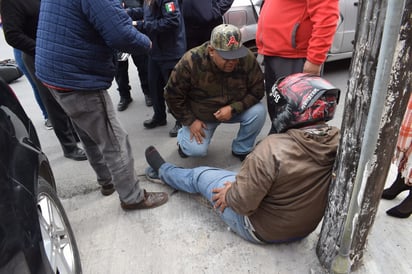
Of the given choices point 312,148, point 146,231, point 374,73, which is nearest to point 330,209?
point 312,148

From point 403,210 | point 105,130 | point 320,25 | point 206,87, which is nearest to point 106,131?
point 105,130

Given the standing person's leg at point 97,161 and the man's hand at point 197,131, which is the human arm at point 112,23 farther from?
the man's hand at point 197,131

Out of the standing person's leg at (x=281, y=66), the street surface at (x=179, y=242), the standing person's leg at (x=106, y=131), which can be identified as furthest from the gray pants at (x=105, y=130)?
the standing person's leg at (x=281, y=66)

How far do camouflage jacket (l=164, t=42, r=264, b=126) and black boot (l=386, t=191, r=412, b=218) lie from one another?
135 cm

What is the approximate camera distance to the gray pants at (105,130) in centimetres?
203

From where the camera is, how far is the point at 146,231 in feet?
7.73

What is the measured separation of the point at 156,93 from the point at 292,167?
226cm

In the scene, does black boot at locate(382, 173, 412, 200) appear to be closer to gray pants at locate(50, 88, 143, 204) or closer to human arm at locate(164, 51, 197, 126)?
human arm at locate(164, 51, 197, 126)

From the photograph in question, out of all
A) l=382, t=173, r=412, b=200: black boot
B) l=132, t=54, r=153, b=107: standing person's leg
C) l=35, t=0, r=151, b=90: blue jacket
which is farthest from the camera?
l=132, t=54, r=153, b=107: standing person's leg

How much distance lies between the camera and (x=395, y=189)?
238 centimetres

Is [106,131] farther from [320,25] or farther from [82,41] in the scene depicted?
[320,25]

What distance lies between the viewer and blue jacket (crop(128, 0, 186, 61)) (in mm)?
3090

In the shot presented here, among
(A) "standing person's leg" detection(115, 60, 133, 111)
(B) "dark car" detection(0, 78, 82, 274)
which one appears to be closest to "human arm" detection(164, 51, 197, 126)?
(B) "dark car" detection(0, 78, 82, 274)

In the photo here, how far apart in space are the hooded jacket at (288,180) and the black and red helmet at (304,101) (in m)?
0.06
